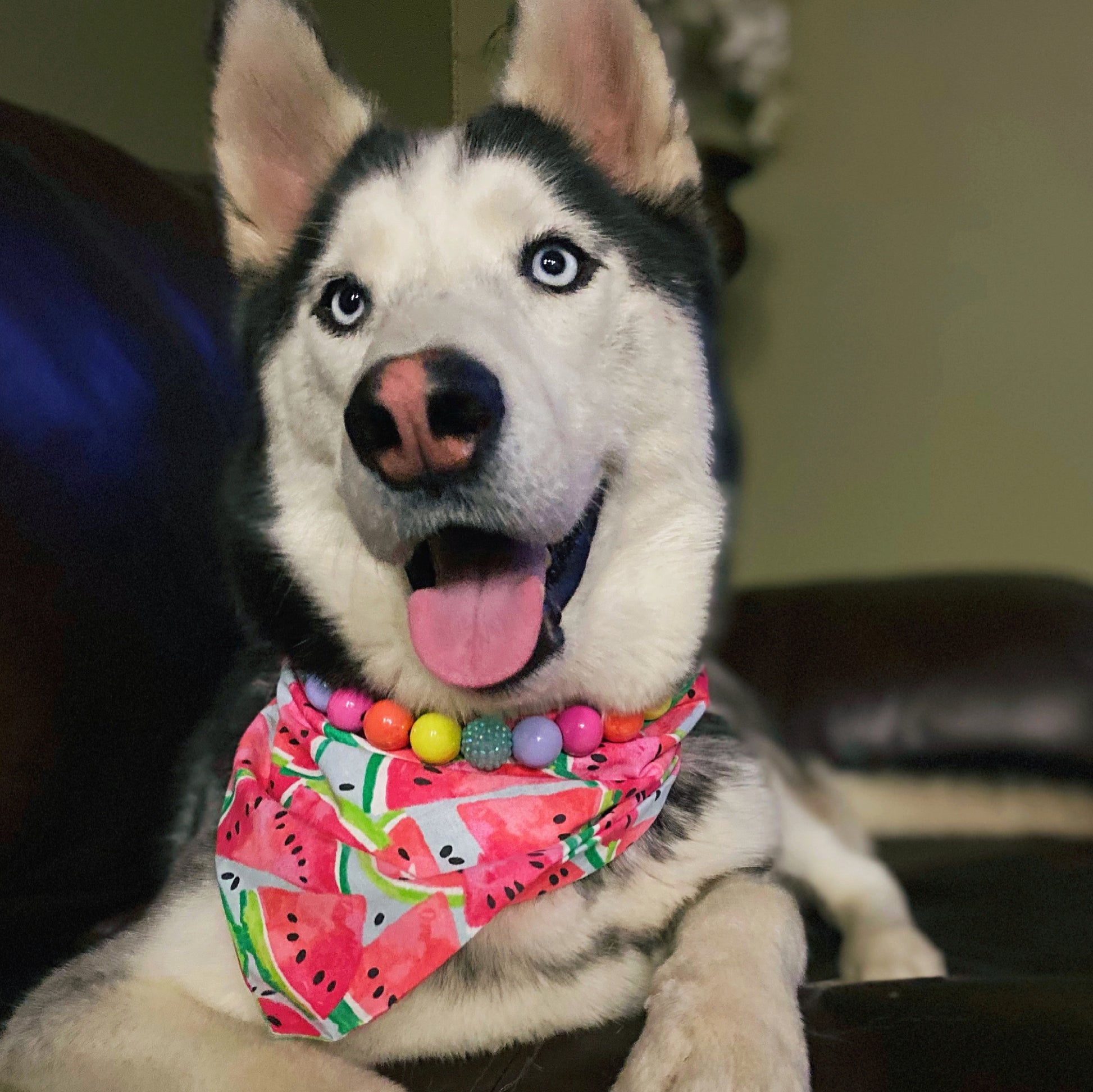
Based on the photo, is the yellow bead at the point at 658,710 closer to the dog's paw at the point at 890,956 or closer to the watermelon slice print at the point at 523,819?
the watermelon slice print at the point at 523,819

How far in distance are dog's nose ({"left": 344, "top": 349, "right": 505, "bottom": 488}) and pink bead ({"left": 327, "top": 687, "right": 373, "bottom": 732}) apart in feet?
1.06

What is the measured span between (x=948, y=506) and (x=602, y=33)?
1893 mm

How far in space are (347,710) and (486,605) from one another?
24 cm

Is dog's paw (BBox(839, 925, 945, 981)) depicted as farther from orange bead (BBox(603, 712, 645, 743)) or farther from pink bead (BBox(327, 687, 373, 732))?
pink bead (BBox(327, 687, 373, 732))

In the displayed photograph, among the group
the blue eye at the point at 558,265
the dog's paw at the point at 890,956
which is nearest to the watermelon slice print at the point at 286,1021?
the dog's paw at the point at 890,956

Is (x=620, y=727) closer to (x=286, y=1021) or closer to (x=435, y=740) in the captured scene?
(x=435, y=740)

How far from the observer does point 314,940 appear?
83cm

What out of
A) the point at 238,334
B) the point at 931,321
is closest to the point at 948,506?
the point at 931,321

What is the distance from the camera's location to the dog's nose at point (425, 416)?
0.73m

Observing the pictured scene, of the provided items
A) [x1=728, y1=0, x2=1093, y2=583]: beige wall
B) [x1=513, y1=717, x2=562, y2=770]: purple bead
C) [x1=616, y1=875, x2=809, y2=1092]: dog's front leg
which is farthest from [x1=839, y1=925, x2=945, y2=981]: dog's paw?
[x1=728, y1=0, x2=1093, y2=583]: beige wall

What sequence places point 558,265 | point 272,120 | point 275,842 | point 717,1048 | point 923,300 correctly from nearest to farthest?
1. point 717,1048
2. point 275,842
3. point 558,265
4. point 272,120
5. point 923,300

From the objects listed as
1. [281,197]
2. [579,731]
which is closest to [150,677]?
[579,731]

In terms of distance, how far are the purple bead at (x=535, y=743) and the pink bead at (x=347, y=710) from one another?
186 millimetres

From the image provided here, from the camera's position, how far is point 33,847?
90cm
